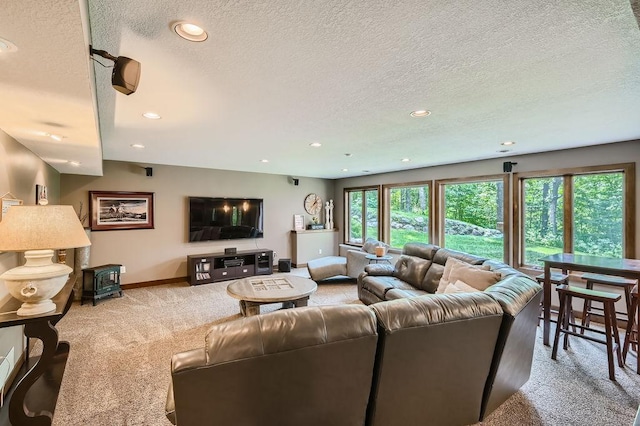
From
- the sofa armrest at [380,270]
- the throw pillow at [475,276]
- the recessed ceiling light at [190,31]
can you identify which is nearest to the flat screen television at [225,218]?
the sofa armrest at [380,270]

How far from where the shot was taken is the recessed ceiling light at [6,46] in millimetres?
1076

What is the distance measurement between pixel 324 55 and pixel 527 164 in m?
4.18

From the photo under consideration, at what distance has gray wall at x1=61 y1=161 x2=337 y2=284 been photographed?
4.97m

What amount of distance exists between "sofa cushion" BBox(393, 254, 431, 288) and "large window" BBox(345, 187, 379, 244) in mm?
2548

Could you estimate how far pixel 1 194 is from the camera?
2.24m

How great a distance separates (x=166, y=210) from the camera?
557 centimetres

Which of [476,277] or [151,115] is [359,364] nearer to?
[476,277]

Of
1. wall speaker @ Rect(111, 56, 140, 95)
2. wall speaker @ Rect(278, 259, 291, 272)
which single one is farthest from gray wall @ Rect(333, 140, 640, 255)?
wall speaker @ Rect(111, 56, 140, 95)

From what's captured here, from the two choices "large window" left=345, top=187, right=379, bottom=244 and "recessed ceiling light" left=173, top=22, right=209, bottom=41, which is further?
"large window" left=345, top=187, right=379, bottom=244

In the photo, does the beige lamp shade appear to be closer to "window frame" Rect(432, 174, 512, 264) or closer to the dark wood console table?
the dark wood console table

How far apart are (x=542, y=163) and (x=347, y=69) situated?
3934mm

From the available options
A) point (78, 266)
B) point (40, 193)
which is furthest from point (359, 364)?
point (78, 266)

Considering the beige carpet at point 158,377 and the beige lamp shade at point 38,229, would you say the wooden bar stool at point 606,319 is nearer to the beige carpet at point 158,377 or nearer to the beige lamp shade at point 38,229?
the beige carpet at point 158,377

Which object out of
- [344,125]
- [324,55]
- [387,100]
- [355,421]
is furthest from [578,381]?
[324,55]
